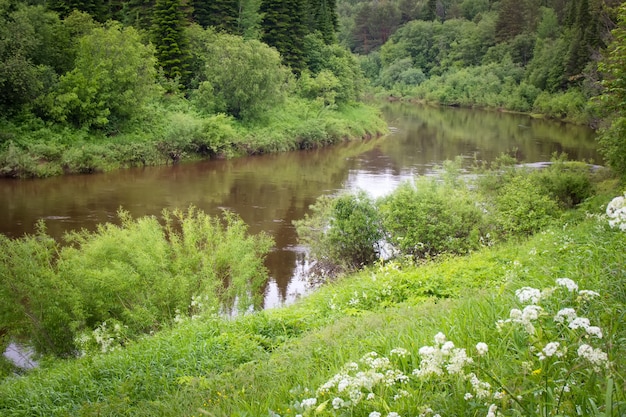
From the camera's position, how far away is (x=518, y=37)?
7056 cm

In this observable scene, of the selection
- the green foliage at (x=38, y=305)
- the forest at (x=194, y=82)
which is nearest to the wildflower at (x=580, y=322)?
the green foliage at (x=38, y=305)

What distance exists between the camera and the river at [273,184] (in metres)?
17.5

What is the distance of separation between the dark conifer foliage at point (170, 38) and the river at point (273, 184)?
8.33m

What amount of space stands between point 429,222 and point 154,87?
2093 centimetres

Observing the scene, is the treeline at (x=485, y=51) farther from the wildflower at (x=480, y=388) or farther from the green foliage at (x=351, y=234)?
the wildflower at (x=480, y=388)

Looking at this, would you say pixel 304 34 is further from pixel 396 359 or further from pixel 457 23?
pixel 457 23

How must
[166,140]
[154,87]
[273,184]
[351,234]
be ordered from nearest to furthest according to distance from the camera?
1. [351,234]
2. [273,184]
3. [166,140]
4. [154,87]

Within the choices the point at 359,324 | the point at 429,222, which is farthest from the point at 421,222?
the point at 359,324

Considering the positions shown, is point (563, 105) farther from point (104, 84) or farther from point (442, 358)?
point (442, 358)

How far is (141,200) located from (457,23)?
3114 inches

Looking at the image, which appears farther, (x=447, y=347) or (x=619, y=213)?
(x=619, y=213)

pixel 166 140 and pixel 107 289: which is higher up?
pixel 166 140

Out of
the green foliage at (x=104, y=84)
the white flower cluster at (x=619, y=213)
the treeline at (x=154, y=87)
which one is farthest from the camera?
the green foliage at (x=104, y=84)

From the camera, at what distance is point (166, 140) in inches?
1118
